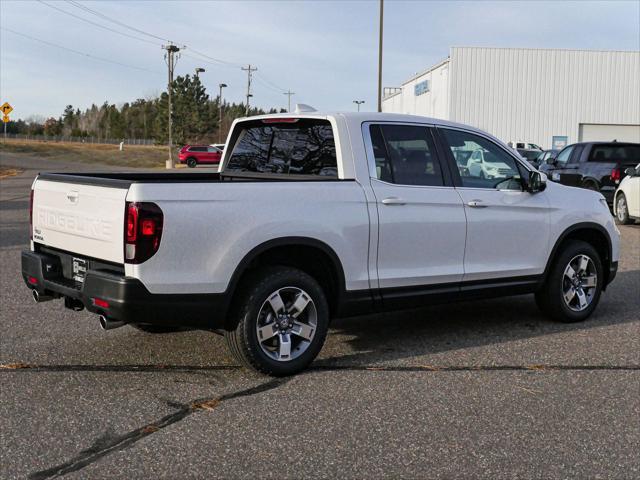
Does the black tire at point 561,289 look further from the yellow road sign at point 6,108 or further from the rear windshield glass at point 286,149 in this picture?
the yellow road sign at point 6,108

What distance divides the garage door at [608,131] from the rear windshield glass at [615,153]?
3674cm

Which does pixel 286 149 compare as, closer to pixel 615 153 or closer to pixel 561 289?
pixel 561 289

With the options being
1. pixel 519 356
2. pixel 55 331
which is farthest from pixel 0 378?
pixel 519 356

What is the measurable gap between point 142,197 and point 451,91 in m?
49.8

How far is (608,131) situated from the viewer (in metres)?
54.4

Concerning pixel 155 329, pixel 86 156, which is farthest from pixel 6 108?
pixel 155 329

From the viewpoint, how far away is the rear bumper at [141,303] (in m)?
4.90

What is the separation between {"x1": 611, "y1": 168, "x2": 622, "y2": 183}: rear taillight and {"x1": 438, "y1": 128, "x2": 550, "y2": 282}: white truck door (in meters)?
12.8

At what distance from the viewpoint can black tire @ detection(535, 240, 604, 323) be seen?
7199 millimetres

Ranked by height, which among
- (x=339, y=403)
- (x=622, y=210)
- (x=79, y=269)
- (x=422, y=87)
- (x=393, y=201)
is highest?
(x=422, y=87)

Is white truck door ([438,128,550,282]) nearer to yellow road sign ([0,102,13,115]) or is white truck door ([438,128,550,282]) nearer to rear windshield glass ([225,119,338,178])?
rear windshield glass ([225,119,338,178])

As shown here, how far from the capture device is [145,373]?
5523 millimetres

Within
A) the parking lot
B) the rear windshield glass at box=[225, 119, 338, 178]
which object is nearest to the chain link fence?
the rear windshield glass at box=[225, 119, 338, 178]

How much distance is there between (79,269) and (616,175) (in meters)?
16.0
